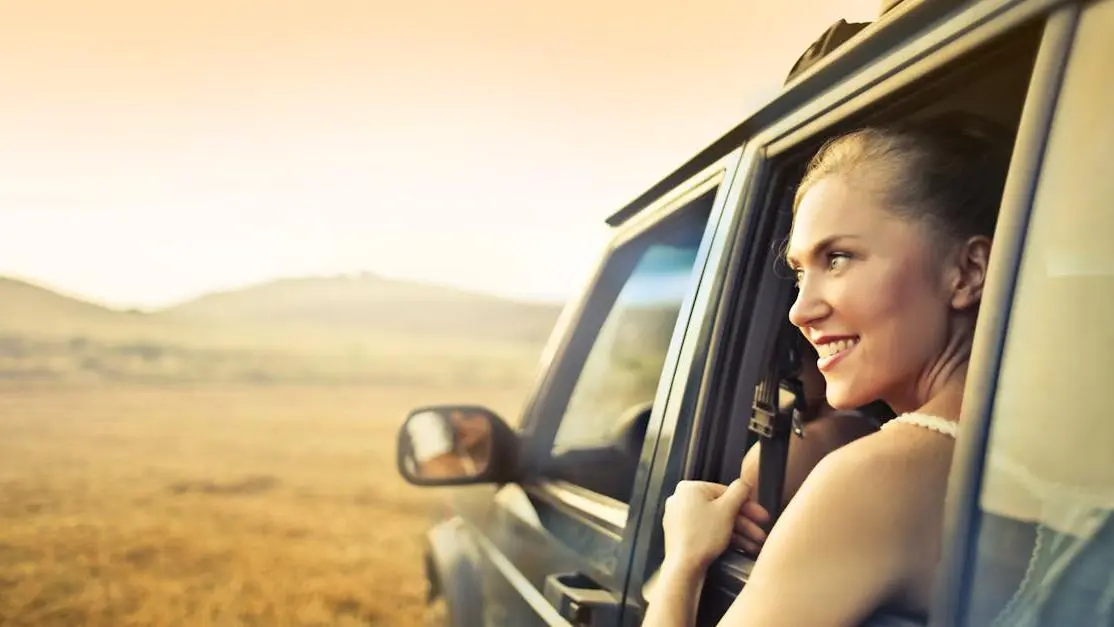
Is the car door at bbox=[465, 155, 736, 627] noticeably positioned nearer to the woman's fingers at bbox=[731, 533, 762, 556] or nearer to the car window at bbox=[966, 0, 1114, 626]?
the woman's fingers at bbox=[731, 533, 762, 556]

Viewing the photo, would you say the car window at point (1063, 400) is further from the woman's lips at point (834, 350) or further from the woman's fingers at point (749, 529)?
the woman's fingers at point (749, 529)

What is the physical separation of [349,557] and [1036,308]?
28.8 ft

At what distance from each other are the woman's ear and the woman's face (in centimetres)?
1

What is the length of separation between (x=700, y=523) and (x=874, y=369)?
0.31 meters

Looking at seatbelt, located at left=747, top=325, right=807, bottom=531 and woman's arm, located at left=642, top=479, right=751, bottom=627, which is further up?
seatbelt, located at left=747, top=325, right=807, bottom=531

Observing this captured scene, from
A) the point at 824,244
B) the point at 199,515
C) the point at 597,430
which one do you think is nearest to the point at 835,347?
the point at 824,244

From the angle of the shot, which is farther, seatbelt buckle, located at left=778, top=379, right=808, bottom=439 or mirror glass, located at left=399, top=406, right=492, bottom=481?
mirror glass, located at left=399, top=406, right=492, bottom=481

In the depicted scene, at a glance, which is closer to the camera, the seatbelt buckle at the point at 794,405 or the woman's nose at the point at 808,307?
the woman's nose at the point at 808,307

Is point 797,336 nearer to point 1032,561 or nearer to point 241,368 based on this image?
point 1032,561

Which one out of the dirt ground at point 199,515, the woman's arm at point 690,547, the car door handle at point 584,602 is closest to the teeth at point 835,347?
the woman's arm at point 690,547

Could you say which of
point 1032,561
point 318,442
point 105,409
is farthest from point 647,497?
point 105,409

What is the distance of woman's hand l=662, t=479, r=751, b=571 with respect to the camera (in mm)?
1320

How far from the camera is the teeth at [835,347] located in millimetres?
1222

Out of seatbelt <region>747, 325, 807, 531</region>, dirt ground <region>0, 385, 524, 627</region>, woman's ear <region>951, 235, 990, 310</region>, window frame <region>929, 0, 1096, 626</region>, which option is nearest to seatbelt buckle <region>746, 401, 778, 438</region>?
seatbelt <region>747, 325, 807, 531</region>
